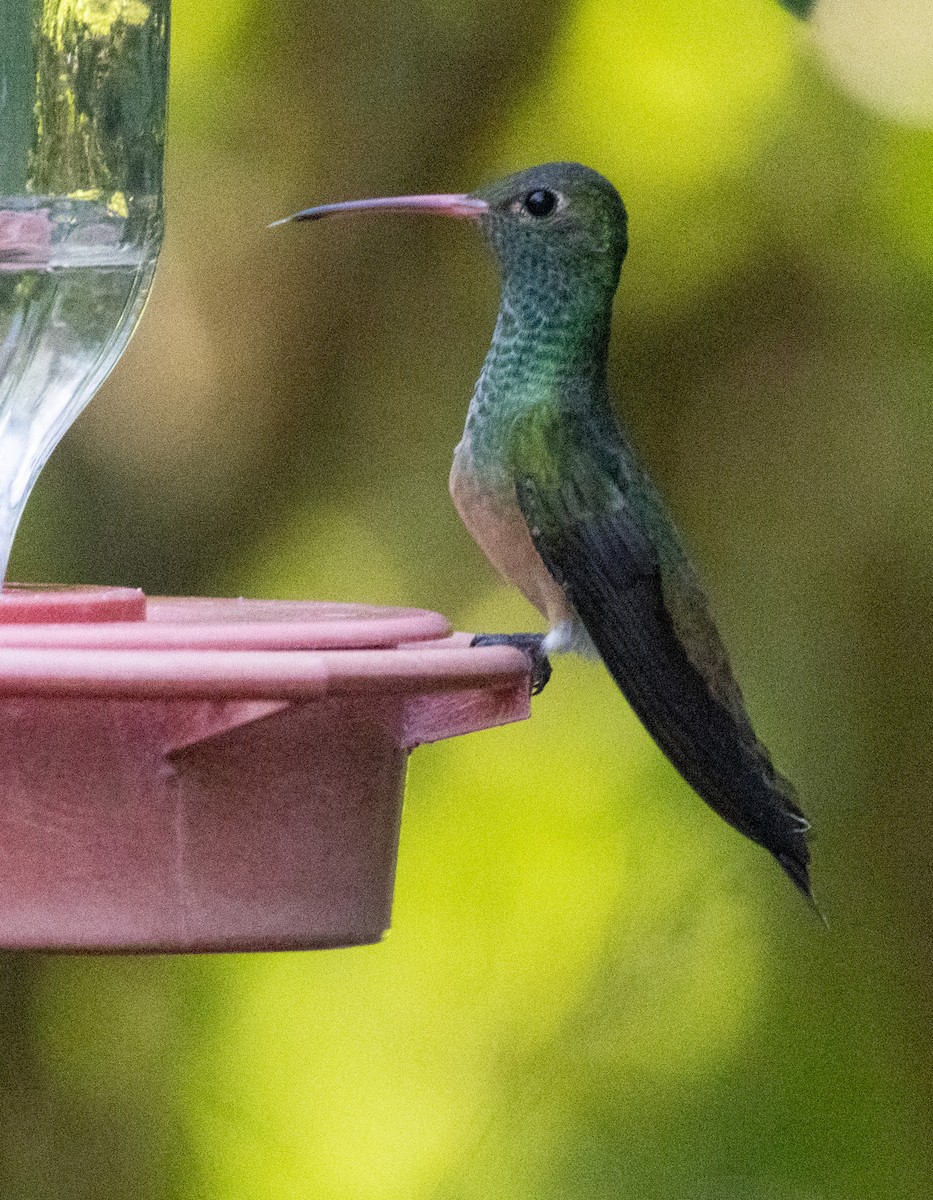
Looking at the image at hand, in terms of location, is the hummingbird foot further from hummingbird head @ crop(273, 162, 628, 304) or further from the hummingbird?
hummingbird head @ crop(273, 162, 628, 304)

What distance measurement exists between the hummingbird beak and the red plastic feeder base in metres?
0.44

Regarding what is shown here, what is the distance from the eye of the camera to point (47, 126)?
1.99 meters

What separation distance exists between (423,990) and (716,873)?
0.55 meters

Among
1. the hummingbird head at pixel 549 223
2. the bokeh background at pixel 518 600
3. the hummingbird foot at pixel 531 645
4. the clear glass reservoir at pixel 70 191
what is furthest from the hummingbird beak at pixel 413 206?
the bokeh background at pixel 518 600

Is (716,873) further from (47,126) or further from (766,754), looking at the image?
(47,126)

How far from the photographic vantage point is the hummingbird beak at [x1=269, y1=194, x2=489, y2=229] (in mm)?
1934

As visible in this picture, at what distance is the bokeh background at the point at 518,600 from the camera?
3.35 metres

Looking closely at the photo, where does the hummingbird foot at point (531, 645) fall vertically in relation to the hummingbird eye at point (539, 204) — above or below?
below

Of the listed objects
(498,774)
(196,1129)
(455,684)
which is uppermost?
(455,684)

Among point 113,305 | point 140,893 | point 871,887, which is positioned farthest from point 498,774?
point 140,893

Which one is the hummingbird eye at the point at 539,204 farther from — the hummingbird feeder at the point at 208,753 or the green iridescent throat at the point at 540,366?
the hummingbird feeder at the point at 208,753

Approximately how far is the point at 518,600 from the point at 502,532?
4.39 feet

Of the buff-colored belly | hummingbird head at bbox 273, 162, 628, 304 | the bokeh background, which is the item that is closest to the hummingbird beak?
hummingbird head at bbox 273, 162, 628, 304

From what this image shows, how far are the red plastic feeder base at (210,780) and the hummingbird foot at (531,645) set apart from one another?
0.25 feet
